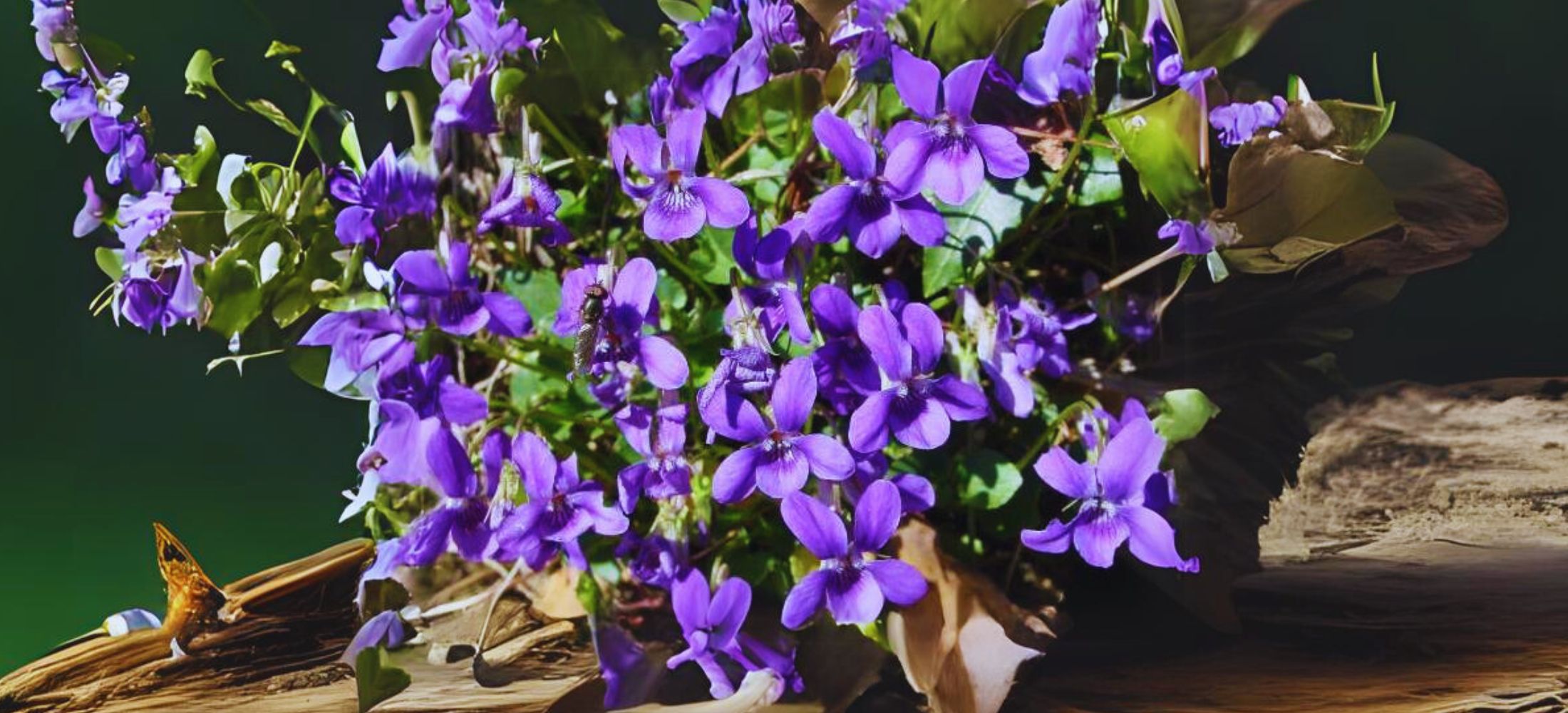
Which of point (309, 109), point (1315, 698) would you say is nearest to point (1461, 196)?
point (1315, 698)

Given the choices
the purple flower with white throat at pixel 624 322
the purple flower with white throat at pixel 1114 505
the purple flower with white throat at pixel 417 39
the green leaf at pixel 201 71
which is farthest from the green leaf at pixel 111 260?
the purple flower with white throat at pixel 1114 505

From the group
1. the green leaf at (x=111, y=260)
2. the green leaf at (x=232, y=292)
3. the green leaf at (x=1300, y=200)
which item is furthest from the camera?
the green leaf at (x=111, y=260)

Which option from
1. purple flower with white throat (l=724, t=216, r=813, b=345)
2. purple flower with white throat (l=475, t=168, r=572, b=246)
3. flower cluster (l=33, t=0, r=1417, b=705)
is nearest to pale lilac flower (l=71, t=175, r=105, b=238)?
flower cluster (l=33, t=0, r=1417, b=705)

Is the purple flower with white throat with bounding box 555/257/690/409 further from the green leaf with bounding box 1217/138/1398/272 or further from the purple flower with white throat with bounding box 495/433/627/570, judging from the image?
the green leaf with bounding box 1217/138/1398/272

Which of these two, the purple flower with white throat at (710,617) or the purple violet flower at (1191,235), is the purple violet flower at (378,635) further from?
the purple violet flower at (1191,235)

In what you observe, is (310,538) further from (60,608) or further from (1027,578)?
(1027,578)

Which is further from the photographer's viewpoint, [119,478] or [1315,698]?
[119,478]
